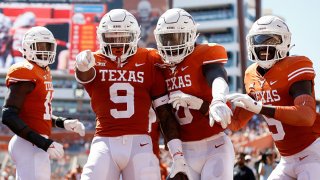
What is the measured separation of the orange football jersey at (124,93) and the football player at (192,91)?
152 mm

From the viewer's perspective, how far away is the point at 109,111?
4.98 metres

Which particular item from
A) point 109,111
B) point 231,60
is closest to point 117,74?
point 109,111

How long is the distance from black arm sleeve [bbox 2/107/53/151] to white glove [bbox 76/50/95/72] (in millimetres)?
1009

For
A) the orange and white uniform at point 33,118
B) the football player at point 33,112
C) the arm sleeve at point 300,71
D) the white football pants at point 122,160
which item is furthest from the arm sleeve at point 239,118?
the orange and white uniform at point 33,118

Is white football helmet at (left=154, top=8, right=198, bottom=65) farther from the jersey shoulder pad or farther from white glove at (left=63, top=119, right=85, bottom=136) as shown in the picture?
white glove at (left=63, top=119, right=85, bottom=136)

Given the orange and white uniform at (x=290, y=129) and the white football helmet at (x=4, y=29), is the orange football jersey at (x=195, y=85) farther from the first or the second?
the white football helmet at (x=4, y=29)

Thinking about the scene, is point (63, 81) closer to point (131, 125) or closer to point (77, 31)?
point (77, 31)

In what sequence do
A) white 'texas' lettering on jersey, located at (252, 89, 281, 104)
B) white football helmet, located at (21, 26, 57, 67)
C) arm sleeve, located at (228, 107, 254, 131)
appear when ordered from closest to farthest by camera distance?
1. white 'texas' lettering on jersey, located at (252, 89, 281, 104)
2. arm sleeve, located at (228, 107, 254, 131)
3. white football helmet, located at (21, 26, 57, 67)

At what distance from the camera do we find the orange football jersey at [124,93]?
495 cm

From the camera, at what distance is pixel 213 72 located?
16.1ft

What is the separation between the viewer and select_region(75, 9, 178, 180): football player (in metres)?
4.83

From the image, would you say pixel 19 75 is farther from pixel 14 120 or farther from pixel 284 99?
pixel 284 99

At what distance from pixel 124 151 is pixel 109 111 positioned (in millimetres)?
337

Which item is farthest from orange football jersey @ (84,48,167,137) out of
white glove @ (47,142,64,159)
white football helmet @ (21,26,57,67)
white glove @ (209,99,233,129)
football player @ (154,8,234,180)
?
white football helmet @ (21,26,57,67)
